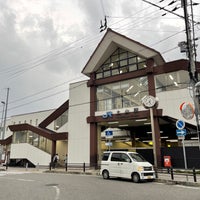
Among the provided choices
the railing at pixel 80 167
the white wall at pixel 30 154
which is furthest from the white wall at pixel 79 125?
the white wall at pixel 30 154

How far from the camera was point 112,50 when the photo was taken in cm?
2439

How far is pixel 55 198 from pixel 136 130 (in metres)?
23.1

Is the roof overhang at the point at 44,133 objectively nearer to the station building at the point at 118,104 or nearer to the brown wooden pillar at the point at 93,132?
the station building at the point at 118,104

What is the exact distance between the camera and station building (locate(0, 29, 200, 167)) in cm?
1917

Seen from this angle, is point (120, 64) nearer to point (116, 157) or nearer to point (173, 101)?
point (173, 101)

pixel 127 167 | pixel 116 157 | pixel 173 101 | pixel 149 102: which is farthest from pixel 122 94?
pixel 127 167

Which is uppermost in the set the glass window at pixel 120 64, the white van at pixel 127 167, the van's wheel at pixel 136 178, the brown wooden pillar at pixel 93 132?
the glass window at pixel 120 64

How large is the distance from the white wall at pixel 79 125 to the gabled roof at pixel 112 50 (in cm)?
256

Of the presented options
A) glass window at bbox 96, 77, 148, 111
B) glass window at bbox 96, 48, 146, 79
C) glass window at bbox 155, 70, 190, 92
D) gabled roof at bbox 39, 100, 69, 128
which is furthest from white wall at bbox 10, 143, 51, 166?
glass window at bbox 155, 70, 190, 92

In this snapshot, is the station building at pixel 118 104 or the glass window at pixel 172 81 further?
the glass window at pixel 172 81

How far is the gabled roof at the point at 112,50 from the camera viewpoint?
69.8 ft

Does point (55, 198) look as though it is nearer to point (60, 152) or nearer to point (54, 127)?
point (60, 152)

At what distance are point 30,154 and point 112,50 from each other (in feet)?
56.3

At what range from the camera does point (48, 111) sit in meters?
45.3
